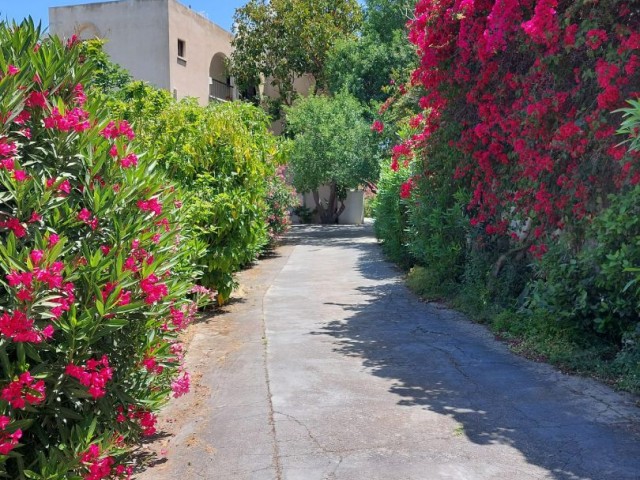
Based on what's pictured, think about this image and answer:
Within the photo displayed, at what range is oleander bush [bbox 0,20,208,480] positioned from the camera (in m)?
3.19

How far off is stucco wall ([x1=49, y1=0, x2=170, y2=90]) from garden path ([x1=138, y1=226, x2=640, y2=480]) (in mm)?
17195

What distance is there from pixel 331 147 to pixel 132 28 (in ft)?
28.3

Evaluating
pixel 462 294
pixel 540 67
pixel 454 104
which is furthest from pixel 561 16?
pixel 462 294

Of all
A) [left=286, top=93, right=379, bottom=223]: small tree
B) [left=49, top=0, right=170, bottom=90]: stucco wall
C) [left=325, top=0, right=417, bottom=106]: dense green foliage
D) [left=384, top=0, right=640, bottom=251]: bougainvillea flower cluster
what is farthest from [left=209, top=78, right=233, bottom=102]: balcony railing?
[left=384, top=0, right=640, bottom=251]: bougainvillea flower cluster

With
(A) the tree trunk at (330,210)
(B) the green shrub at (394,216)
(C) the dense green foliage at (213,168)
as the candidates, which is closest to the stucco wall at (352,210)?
(A) the tree trunk at (330,210)

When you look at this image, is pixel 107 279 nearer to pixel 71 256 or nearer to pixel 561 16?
pixel 71 256

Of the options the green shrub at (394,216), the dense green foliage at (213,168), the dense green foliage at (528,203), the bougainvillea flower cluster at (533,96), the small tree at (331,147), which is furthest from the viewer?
the small tree at (331,147)

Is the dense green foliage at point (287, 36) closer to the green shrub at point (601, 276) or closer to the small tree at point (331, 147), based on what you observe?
the small tree at point (331, 147)

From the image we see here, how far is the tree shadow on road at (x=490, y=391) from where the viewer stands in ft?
14.6

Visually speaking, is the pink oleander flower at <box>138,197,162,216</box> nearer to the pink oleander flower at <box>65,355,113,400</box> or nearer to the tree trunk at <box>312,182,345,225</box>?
the pink oleander flower at <box>65,355,113,400</box>

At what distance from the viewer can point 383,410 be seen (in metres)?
5.39

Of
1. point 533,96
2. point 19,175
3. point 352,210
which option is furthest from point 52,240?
point 352,210

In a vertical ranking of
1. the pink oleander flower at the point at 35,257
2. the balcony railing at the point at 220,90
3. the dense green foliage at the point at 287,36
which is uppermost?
the dense green foliage at the point at 287,36

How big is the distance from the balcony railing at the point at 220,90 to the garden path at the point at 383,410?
2213 cm
